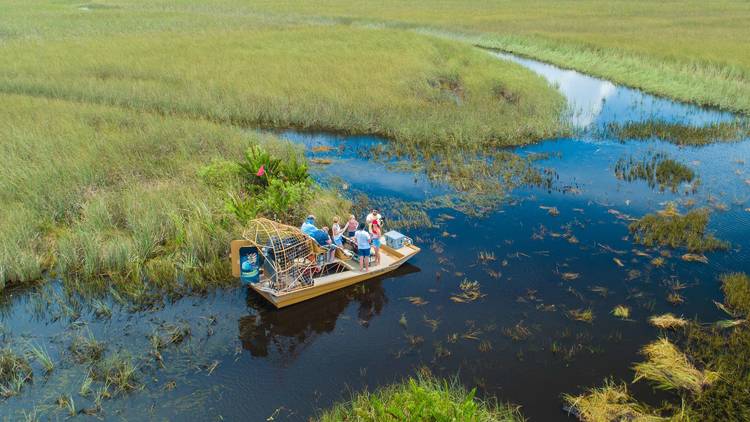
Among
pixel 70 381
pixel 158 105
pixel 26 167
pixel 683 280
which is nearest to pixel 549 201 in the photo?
pixel 683 280

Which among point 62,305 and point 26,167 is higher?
point 26,167

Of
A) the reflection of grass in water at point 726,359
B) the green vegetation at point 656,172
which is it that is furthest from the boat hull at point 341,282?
the green vegetation at point 656,172

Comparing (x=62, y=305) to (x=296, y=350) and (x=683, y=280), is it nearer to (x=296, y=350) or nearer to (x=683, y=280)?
(x=296, y=350)

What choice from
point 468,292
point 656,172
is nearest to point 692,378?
point 468,292

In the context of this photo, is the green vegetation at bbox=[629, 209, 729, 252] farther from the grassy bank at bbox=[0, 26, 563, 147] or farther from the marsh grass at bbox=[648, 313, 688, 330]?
the grassy bank at bbox=[0, 26, 563, 147]

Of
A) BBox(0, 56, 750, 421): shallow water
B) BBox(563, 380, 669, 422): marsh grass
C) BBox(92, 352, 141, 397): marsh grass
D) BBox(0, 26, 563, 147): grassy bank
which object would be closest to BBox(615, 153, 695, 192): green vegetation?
BBox(0, 56, 750, 421): shallow water

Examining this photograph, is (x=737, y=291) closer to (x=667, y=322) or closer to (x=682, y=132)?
(x=667, y=322)

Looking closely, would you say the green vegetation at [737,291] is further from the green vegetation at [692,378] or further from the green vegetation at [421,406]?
the green vegetation at [421,406]
